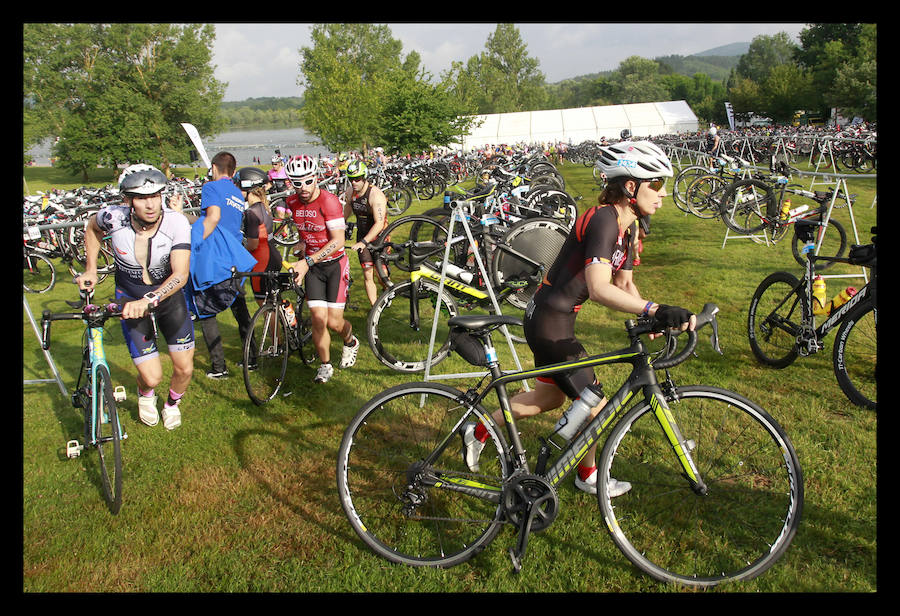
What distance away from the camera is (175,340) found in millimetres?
4551

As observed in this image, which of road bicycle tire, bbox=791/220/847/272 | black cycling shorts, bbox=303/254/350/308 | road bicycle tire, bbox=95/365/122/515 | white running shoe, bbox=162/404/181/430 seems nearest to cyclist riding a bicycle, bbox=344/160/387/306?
black cycling shorts, bbox=303/254/350/308

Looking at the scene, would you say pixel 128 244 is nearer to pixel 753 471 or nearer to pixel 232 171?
pixel 232 171

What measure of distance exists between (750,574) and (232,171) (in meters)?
6.40

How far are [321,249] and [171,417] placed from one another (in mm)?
2150

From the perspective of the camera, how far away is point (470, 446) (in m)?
2.91

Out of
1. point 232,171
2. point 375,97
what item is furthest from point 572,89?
point 232,171

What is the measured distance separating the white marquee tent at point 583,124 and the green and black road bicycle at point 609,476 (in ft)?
178

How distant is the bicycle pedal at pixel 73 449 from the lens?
169 inches

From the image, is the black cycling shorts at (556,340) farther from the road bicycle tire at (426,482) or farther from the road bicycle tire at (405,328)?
the road bicycle tire at (405,328)

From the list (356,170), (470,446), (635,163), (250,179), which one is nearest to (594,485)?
(470,446)

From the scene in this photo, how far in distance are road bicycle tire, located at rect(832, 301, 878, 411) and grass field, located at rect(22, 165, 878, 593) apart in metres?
0.17

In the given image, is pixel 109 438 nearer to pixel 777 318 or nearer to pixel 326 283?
pixel 326 283

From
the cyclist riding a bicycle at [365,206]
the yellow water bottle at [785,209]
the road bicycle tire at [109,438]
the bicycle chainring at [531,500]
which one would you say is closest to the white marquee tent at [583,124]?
the yellow water bottle at [785,209]

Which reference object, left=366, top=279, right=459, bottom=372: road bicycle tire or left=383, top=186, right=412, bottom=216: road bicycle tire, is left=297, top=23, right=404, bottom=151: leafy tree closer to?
left=383, top=186, right=412, bottom=216: road bicycle tire
